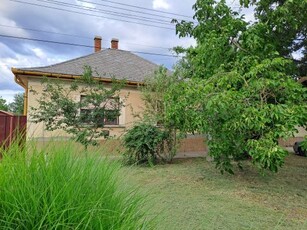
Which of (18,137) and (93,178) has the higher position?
(18,137)

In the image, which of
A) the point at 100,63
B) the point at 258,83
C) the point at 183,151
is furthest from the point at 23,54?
the point at 258,83

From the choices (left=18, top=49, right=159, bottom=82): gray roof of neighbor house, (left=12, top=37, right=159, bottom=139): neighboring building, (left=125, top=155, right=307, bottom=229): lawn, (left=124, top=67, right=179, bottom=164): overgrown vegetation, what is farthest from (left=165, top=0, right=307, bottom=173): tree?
(left=18, top=49, right=159, bottom=82): gray roof of neighbor house

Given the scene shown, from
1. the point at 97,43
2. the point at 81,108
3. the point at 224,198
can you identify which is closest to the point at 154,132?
the point at 81,108

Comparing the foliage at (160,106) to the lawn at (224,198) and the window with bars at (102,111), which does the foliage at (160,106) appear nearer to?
the lawn at (224,198)

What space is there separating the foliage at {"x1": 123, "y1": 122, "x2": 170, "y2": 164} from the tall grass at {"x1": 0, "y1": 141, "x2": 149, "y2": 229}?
6.90 m

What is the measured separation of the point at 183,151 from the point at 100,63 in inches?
259

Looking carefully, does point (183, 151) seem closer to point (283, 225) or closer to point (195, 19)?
point (195, 19)


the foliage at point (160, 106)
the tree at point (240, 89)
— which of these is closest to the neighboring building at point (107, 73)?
the foliage at point (160, 106)

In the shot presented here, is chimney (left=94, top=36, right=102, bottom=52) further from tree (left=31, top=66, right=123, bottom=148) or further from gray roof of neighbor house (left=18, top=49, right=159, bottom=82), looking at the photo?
tree (left=31, top=66, right=123, bottom=148)

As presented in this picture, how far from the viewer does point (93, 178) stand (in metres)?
2.51

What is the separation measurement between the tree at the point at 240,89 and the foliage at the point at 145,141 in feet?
9.81

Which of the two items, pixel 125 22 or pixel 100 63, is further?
pixel 125 22

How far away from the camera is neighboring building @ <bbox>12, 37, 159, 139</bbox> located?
1160 cm

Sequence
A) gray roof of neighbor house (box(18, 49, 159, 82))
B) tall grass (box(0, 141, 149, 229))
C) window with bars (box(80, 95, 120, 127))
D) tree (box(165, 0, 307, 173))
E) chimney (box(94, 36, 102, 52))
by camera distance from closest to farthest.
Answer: tall grass (box(0, 141, 149, 229))
tree (box(165, 0, 307, 173))
window with bars (box(80, 95, 120, 127))
gray roof of neighbor house (box(18, 49, 159, 82))
chimney (box(94, 36, 102, 52))
